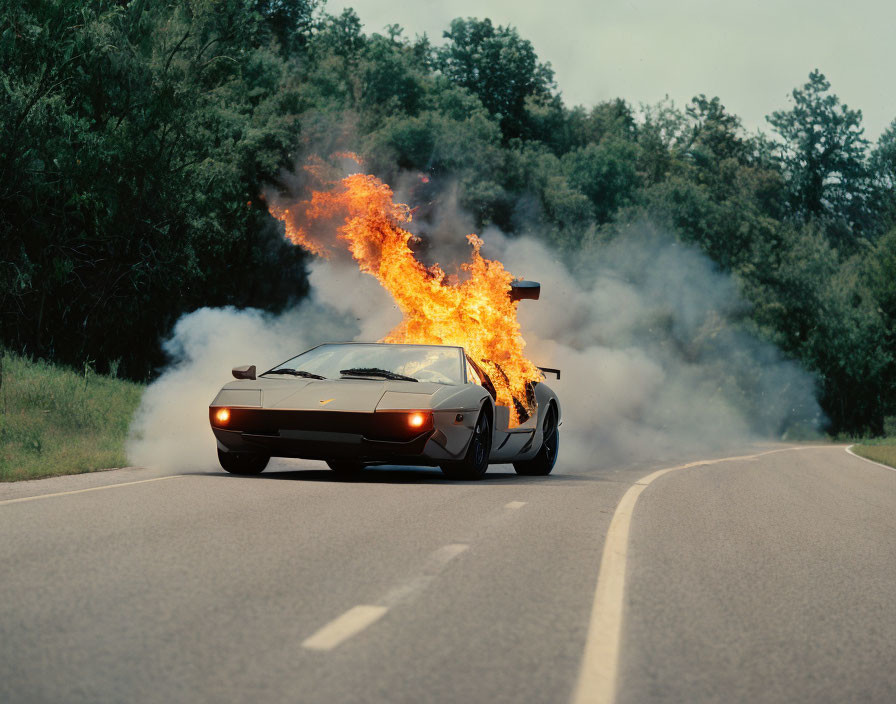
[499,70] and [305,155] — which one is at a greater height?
[499,70]

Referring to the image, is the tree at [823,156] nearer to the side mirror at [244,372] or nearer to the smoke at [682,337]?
the smoke at [682,337]

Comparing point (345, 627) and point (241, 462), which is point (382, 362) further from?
point (345, 627)

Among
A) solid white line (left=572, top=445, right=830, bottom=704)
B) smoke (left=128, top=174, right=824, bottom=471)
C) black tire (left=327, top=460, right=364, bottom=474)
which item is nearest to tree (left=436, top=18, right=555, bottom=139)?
smoke (left=128, top=174, right=824, bottom=471)

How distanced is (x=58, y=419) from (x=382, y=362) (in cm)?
874

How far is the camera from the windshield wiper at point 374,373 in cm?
1202

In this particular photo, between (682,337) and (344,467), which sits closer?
(344,467)

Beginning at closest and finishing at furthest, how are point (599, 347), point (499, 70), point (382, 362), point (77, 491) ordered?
point (77, 491)
point (382, 362)
point (599, 347)
point (499, 70)

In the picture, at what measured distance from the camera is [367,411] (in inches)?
439

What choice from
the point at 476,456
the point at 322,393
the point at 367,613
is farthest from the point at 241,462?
the point at 367,613

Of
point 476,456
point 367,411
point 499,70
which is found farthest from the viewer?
point 499,70

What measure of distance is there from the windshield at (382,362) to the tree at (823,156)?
8227 cm

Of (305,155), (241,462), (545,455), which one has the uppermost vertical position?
(305,155)

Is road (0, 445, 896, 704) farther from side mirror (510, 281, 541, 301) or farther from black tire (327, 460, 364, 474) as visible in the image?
side mirror (510, 281, 541, 301)

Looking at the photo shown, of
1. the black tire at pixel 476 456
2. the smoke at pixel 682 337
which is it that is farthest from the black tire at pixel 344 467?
the smoke at pixel 682 337
